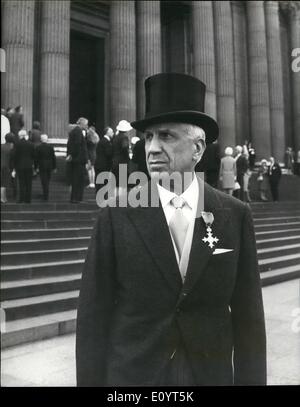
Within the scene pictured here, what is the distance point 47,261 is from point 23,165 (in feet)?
12.3

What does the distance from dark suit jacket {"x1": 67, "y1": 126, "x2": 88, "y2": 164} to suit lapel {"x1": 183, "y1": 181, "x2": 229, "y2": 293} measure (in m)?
8.93

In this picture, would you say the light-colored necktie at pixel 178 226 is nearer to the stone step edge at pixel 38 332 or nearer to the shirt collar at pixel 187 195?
the shirt collar at pixel 187 195

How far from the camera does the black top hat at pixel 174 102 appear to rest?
1976 millimetres

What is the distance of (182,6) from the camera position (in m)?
24.4

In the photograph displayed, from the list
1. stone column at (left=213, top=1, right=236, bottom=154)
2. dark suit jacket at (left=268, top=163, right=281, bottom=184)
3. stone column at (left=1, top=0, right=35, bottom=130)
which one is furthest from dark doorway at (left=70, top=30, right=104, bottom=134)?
dark suit jacket at (left=268, top=163, right=281, bottom=184)

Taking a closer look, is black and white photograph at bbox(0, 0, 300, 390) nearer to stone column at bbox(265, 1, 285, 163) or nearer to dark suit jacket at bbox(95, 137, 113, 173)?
dark suit jacket at bbox(95, 137, 113, 173)

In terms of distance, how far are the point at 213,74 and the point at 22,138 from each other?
459 inches

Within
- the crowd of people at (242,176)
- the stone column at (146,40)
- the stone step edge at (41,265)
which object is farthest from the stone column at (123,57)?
the stone step edge at (41,265)

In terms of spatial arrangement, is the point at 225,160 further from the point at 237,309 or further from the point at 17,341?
the point at 237,309

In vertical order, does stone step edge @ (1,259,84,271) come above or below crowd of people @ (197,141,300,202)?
below

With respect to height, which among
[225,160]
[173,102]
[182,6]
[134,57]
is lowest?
[173,102]

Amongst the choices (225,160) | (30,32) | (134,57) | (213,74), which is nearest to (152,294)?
(225,160)

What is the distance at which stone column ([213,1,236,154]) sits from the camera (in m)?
21.3

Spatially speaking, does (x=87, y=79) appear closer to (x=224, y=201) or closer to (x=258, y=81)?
(x=258, y=81)
